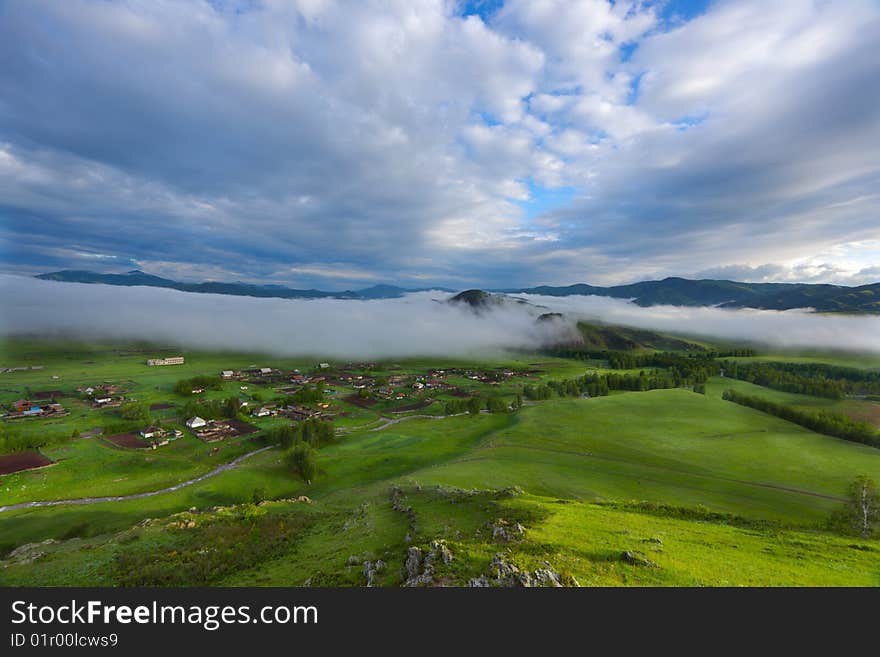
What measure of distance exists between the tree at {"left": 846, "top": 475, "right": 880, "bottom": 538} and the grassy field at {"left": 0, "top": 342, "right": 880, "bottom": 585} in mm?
3365

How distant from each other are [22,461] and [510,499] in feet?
334

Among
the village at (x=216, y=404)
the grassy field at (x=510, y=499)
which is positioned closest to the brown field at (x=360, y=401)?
the village at (x=216, y=404)

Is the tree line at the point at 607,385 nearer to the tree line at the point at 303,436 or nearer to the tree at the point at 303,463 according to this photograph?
the tree line at the point at 303,436

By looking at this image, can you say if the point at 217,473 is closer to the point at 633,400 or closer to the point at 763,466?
the point at 763,466

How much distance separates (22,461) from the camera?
71812mm

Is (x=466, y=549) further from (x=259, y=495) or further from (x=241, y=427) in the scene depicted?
(x=241, y=427)

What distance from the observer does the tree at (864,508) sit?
107ft

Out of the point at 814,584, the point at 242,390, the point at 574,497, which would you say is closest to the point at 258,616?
the point at 814,584

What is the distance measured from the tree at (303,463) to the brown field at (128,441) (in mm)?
44532

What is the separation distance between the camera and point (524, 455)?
69.4 meters

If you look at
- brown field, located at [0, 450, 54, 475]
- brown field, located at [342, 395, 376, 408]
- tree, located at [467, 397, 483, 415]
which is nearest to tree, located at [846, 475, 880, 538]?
tree, located at [467, 397, 483, 415]

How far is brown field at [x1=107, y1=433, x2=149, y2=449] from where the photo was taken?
83.9 m

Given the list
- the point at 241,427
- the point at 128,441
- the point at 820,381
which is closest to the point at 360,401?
the point at 241,427

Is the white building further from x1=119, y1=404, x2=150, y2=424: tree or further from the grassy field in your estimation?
x1=119, y1=404, x2=150, y2=424: tree
